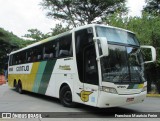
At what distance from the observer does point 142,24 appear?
21469 mm

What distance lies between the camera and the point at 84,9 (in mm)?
37594

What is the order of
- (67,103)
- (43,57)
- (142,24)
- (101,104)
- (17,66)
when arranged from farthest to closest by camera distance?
(142,24) → (17,66) → (43,57) → (67,103) → (101,104)

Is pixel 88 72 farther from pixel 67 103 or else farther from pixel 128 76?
pixel 67 103

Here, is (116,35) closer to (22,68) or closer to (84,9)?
(22,68)

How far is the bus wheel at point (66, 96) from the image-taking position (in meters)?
12.4

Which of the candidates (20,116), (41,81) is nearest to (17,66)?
(41,81)

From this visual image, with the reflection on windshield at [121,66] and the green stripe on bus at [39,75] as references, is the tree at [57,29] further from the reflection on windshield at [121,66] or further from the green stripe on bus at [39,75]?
the reflection on windshield at [121,66]

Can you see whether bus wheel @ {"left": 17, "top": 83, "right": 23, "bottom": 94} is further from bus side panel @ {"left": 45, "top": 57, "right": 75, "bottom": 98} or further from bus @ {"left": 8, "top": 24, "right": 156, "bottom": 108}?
bus @ {"left": 8, "top": 24, "right": 156, "bottom": 108}

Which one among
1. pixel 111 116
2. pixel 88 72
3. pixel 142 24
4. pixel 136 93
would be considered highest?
pixel 142 24

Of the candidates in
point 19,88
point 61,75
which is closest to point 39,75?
point 61,75

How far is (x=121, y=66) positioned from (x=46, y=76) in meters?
5.30

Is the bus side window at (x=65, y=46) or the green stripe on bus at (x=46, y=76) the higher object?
the bus side window at (x=65, y=46)

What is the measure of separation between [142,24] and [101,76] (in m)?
12.4

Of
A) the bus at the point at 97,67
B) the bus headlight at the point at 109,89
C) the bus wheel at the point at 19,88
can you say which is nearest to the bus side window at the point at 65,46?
the bus at the point at 97,67
